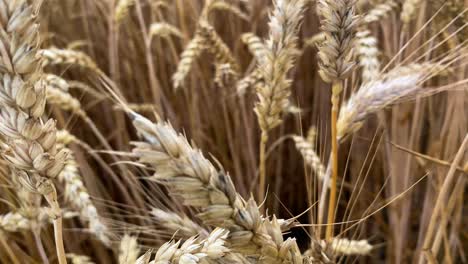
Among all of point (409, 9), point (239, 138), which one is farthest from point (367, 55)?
point (239, 138)

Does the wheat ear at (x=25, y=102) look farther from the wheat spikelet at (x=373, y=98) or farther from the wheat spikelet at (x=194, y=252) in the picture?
the wheat spikelet at (x=373, y=98)

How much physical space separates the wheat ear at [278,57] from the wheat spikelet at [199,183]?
0.81 feet

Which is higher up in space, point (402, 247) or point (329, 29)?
point (329, 29)

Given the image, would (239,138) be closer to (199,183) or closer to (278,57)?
(278,57)

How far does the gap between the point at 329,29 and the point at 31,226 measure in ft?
1.29

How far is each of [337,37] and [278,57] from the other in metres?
0.10

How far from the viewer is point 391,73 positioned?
0.63 meters

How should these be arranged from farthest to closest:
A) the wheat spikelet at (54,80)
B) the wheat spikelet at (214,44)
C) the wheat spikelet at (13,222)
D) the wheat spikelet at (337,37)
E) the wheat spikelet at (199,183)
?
the wheat spikelet at (214,44), the wheat spikelet at (54,80), the wheat spikelet at (13,222), the wheat spikelet at (337,37), the wheat spikelet at (199,183)

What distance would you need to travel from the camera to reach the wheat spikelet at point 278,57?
554mm

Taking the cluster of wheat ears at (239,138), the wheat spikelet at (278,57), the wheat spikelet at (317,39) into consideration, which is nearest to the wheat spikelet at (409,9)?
the cluster of wheat ears at (239,138)

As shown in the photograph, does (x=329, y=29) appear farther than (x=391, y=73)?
No

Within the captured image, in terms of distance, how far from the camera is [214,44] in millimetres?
845

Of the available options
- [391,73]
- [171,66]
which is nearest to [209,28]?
[391,73]

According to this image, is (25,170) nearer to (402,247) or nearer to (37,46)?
(37,46)
